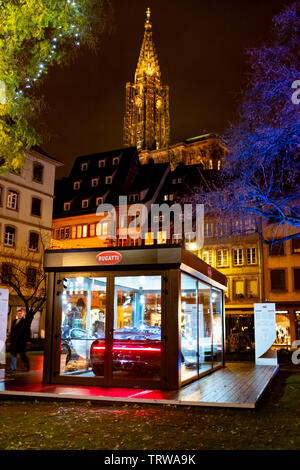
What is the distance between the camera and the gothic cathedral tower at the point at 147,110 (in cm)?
11334

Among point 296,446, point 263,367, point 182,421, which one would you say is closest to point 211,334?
point 263,367

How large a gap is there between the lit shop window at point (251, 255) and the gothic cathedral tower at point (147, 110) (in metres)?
Answer: 69.3

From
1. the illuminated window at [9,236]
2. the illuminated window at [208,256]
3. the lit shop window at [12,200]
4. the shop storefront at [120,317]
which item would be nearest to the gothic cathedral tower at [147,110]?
the illuminated window at [208,256]

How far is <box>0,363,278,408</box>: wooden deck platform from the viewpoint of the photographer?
9.96 metres

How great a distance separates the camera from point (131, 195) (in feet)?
176

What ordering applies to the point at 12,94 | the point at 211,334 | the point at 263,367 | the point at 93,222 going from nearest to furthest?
the point at 12,94 < the point at 211,334 < the point at 263,367 < the point at 93,222

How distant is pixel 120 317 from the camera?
1238cm

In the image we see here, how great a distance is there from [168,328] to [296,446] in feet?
17.8

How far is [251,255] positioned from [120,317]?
108 feet

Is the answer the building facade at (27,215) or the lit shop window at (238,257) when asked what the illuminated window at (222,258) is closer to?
the lit shop window at (238,257)

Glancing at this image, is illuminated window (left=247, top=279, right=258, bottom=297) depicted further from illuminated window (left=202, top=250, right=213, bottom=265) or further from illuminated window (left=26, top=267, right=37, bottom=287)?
illuminated window (left=26, top=267, right=37, bottom=287)

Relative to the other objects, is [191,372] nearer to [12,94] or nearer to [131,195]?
[12,94]

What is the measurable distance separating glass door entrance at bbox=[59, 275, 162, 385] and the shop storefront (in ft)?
0.08

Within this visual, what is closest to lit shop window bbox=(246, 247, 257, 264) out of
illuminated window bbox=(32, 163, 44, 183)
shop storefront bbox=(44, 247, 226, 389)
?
illuminated window bbox=(32, 163, 44, 183)
